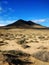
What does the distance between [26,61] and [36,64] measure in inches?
27.6

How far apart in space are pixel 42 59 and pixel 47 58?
37cm

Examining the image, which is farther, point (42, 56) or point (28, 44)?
point (28, 44)

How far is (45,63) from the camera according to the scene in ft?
39.9

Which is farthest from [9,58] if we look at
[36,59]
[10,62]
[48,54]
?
[48,54]

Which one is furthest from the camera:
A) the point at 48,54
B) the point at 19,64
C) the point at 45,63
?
the point at 48,54

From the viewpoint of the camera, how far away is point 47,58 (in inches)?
508

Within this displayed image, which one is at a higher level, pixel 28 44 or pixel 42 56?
pixel 42 56

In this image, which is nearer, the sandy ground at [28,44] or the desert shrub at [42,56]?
the desert shrub at [42,56]

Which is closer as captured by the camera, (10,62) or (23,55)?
(10,62)

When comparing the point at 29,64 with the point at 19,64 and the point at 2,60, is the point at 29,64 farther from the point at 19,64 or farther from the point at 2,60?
the point at 2,60

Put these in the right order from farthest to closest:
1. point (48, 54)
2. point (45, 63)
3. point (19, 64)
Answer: point (48, 54) < point (45, 63) < point (19, 64)

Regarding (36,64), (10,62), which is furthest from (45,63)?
(10,62)

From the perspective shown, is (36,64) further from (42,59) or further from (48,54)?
(48,54)

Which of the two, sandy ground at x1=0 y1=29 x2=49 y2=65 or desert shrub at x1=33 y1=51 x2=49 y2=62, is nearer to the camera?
desert shrub at x1=33 y1=51 x2=49 y2=62
